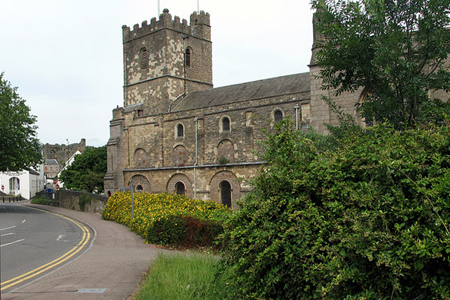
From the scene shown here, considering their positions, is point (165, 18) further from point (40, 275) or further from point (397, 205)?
point (397, 205)

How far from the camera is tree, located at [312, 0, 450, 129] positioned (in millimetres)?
7617

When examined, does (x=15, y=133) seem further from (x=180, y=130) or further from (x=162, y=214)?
(x=162, y=214)

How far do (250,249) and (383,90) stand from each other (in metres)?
4.29

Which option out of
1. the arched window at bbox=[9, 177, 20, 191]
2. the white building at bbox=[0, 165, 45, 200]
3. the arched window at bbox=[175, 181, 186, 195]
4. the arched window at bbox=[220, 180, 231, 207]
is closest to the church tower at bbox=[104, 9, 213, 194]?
the arched window at bbox=[175, 181, 186, 195]

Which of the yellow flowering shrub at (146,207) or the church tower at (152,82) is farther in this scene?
the church tower at (152,82)

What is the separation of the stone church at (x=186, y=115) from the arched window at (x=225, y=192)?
0.08m

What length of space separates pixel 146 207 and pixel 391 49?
19454 millimetres

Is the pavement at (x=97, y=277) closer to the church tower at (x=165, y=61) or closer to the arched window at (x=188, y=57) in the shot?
the church tower at (x=165, y=61)

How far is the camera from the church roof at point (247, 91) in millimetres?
34438

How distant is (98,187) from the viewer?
5341cm

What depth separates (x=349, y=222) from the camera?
5566 mm

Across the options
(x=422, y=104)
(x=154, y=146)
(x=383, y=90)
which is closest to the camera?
(x=422, y=104)

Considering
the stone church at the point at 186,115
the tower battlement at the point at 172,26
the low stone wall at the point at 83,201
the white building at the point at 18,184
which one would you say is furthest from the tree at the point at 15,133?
the white building at the point at 18,184

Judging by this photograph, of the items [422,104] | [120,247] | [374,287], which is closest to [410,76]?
[422,104]
